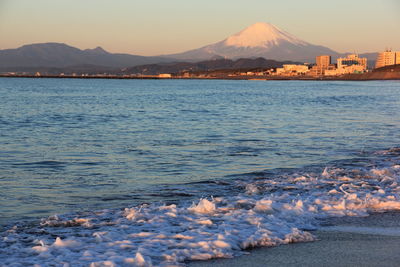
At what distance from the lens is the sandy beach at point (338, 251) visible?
5.26 m

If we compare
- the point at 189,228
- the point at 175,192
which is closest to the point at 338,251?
the point at 189,228

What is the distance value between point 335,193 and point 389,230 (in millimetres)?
2224

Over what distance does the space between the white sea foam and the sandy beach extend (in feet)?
0.64

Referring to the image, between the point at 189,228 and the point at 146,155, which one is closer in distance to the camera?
the point at 189,228

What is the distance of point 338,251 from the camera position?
5.58 m

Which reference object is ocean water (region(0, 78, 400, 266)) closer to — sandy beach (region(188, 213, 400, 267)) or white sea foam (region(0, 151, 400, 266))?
white sea foam (region(0, 151, 400, 266))

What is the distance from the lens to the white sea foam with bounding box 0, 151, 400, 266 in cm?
549

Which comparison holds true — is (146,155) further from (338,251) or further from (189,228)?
(338,251)

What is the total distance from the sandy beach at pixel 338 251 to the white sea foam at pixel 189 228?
0.20 metres

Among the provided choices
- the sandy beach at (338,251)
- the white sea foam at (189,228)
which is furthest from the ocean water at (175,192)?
the sandy beach at (338,251)

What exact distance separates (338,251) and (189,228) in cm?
177

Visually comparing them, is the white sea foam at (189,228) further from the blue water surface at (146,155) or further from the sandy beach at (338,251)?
the blue water surface at (146,155)

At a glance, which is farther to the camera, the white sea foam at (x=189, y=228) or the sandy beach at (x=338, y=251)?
the white sea foam at (x=189, y=228)

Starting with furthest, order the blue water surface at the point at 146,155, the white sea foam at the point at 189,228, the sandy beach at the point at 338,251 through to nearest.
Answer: the blue water surface at the point at 146,155 < the white sea foam at the point at 189,228 < the sandy beach at the point at 338,251
